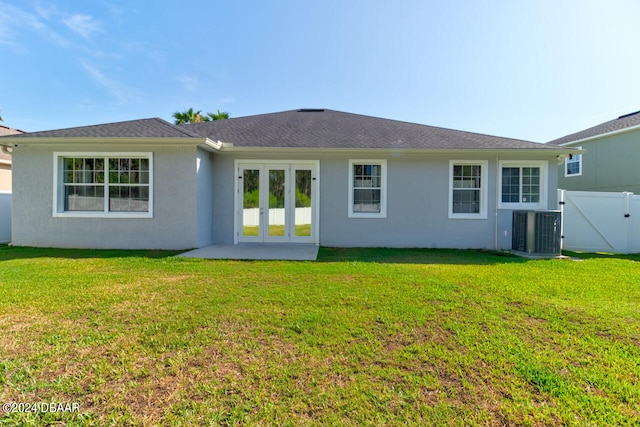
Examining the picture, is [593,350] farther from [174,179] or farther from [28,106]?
[28,106]

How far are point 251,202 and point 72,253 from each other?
4.85 metres

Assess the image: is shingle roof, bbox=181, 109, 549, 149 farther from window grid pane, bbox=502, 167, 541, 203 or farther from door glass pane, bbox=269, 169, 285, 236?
door glass pane, bbox=269, 169, 285, 236

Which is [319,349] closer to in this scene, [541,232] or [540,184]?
[541,232]

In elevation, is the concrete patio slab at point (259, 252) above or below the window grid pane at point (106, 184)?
below

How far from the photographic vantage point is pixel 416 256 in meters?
7.93

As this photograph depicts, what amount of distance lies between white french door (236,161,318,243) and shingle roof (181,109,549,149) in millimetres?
822

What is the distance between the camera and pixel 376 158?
9.23 metres

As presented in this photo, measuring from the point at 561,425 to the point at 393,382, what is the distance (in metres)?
1.13

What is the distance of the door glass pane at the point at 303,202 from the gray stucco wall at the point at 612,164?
1484 cm

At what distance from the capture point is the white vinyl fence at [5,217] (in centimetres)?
980

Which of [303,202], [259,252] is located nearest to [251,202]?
[303,202]

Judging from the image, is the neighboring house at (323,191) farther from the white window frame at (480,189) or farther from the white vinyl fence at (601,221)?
the white vinyl fence at (601,221)

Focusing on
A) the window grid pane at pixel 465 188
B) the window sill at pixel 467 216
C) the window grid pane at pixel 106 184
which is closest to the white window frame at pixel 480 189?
the window sill at pixel 467 216

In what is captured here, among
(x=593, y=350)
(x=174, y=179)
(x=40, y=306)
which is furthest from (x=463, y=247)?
(x=40, y=306)
